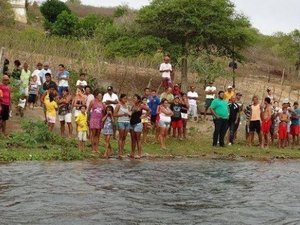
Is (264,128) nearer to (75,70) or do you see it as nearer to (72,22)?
(75,70)

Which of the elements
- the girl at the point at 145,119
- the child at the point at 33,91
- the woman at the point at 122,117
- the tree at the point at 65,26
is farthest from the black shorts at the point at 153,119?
the tree at the point at 65,26

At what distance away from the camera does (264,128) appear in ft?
69.6

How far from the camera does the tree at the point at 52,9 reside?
53438 mm

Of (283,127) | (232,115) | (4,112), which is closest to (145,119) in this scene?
(232,115)

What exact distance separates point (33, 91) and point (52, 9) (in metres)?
33.4

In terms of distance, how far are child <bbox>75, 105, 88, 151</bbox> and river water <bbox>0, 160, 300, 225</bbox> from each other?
137cm

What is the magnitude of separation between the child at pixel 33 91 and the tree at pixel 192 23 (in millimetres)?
10660

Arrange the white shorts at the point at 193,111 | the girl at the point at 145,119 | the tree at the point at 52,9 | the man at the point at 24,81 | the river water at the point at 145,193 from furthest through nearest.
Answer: the tree at the point at 52,9, the white shorts at the point at 193,111, the man at the point at 24,81, the girl at the point at 145,119, the river water at the point at 145,193

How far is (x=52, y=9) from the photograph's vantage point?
53.4 m

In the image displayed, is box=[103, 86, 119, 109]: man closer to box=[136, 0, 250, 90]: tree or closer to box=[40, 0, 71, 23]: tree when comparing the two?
box=[136, 0, 250, 90]: tree

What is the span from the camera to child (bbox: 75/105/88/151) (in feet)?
55.8

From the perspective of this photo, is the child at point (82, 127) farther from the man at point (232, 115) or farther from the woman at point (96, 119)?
the man at point (232, 115)

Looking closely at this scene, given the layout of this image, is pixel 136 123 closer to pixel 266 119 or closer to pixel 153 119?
pixel 153 119

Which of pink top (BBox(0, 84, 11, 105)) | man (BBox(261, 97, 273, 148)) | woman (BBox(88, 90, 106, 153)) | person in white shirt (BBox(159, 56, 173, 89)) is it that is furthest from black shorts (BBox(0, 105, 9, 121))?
man (BBox(261, 97, 273, 148))
